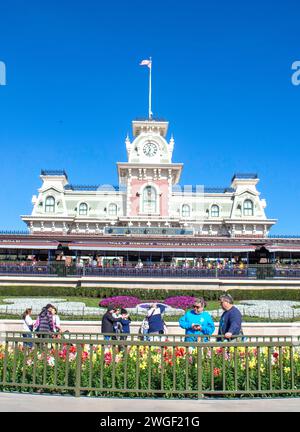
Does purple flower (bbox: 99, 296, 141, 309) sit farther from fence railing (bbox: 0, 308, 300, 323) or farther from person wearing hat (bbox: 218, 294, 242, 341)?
person wearing hat (bbox: 218, 294, 242, 341)

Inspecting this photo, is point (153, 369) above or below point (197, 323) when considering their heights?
below

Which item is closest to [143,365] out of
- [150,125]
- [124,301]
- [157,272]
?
[124,301]

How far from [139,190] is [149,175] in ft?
6.08

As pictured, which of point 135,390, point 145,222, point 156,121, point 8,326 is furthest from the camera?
point 156,121

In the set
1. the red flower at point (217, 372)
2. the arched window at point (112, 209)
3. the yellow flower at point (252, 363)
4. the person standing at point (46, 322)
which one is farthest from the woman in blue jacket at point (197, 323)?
the arched window at point (112, 209)

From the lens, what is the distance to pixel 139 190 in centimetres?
4803

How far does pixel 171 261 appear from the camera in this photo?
3631 cm

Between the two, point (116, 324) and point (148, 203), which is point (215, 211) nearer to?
point (148, 203)

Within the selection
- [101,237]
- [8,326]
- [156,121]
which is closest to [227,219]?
[156,121]

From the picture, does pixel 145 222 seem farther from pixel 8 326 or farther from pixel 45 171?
pixel 8 326

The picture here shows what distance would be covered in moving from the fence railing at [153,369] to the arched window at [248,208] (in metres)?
41.9

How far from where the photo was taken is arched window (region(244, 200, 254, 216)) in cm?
4956

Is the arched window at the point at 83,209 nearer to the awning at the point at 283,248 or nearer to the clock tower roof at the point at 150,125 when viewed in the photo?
the clock tower roof at the point at 150,125
